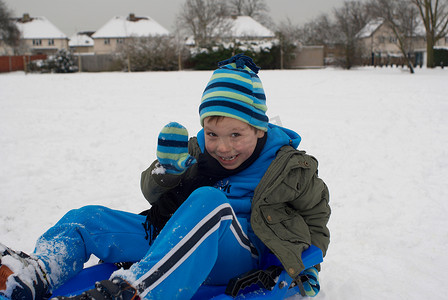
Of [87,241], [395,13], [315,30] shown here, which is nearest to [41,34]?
[315,30]

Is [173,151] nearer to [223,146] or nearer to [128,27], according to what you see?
[223,146]

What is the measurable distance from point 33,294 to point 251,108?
4.07 feet

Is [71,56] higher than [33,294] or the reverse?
higher

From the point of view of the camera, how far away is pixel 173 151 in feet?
6.26

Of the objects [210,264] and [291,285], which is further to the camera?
[291,285]

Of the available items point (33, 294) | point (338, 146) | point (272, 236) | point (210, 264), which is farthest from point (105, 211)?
point (338, 146)

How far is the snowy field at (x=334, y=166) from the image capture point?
2461 millimetres

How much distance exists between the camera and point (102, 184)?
398 centimetres

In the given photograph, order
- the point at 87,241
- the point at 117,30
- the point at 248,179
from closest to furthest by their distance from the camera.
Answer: the point at 87,241 → the point at 248,179 → the point at 117,30

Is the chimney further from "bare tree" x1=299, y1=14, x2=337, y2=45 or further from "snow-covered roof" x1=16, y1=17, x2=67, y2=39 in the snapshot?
"bare tree" x1=299, y1=14, x2=337, y2=45

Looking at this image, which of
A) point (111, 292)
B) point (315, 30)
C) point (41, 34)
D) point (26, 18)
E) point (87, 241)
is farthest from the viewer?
point (26, 18)

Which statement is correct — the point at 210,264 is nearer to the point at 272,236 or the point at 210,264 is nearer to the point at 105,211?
the point at 272,236

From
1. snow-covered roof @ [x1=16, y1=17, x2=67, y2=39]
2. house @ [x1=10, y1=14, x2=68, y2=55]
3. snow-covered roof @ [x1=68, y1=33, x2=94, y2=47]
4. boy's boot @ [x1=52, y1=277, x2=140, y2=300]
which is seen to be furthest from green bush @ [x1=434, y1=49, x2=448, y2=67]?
snow-covered roof @ [x1=68, y1=33, x2=94, y2=47]

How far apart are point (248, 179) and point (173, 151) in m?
0.41
